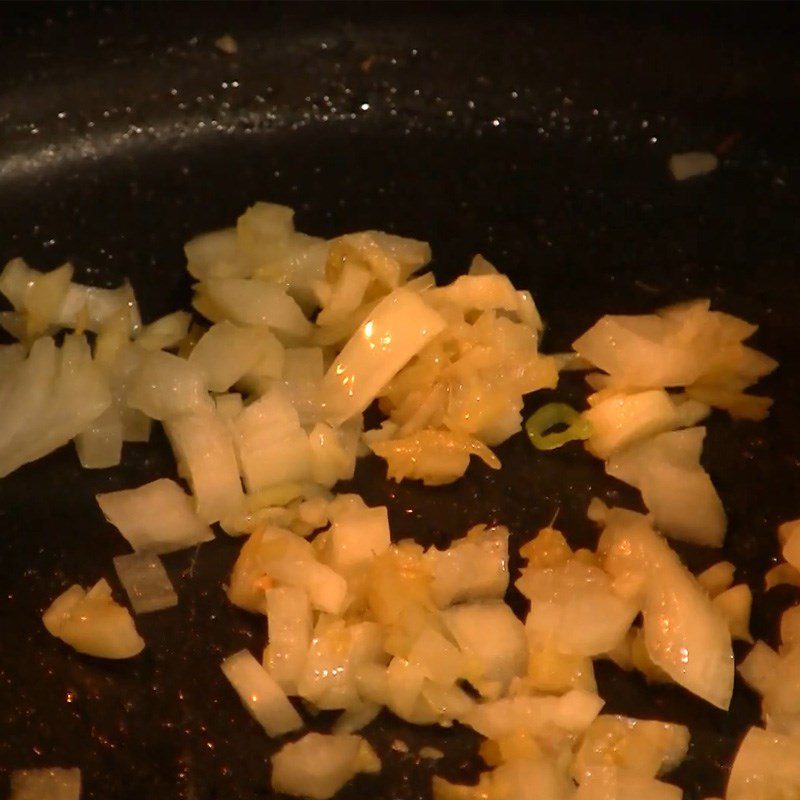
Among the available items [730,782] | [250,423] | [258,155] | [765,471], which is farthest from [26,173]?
[730,782]

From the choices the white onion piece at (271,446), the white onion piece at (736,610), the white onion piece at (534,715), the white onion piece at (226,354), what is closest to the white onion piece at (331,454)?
the white onion piece at (271,446)

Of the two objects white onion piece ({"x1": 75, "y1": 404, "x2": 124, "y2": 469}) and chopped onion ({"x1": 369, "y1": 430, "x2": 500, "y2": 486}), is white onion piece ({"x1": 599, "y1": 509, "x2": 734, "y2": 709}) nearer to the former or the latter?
chopped onion ({"x1": 369, "y1": 430, "x2": 500, "y2": 486})

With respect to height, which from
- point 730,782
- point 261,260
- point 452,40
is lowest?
point 730,782

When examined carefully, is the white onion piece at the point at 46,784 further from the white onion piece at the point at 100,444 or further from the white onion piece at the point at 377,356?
the white onion piece at the point at 377,356

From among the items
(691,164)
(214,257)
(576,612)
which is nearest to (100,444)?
(214,257)

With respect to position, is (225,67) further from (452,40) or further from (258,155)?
(452,40)

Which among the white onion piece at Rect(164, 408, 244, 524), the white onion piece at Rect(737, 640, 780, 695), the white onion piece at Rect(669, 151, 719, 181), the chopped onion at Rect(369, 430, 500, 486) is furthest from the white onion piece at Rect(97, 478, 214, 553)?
the white onion piece at Rect(669, 151, 719, 181)
